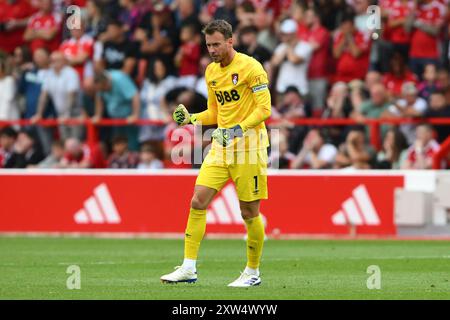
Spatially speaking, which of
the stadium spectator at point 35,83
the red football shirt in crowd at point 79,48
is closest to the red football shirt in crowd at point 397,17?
the red football shirt in crowd at point 79,48

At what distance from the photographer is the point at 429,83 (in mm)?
20609

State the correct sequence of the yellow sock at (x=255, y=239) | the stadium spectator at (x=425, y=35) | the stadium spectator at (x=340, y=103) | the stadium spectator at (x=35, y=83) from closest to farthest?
1. the yellow sock at (x=255, y=239)
2. the stadium spectator at (x=340, y=103)
3. the stadium spectator at (x=425, y=35)
4. the stadium spectator at (x=35, y=83)

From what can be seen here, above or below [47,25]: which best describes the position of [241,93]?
below

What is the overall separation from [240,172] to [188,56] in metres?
10.9

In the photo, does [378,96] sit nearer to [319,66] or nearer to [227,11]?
[319,66]

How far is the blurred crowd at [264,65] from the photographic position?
805 inches

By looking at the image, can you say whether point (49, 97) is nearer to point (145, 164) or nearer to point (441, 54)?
point (145, 164)

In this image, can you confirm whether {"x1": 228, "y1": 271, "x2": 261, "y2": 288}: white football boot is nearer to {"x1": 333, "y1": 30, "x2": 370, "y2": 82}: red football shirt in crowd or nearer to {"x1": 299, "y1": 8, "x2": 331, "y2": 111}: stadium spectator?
{"x1": 299, "y1": 8, "x2": 331, "y2": 111}: stadium spectator

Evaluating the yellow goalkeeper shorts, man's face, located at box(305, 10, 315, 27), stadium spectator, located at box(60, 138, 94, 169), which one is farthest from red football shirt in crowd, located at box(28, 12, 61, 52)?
the yellow goalkeeper shorts

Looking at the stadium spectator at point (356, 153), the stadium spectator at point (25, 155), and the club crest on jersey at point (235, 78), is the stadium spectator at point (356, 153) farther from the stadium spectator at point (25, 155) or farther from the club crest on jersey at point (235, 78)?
the club crest on jersey at point (235, 78)

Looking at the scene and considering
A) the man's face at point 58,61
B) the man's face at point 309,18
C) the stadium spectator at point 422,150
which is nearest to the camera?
the stadium spectator at point 422,150

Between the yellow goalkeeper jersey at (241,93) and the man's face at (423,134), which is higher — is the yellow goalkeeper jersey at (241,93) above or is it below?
above

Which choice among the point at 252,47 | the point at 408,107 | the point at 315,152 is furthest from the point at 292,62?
the point at 408,107

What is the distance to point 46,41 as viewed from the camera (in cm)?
2439
